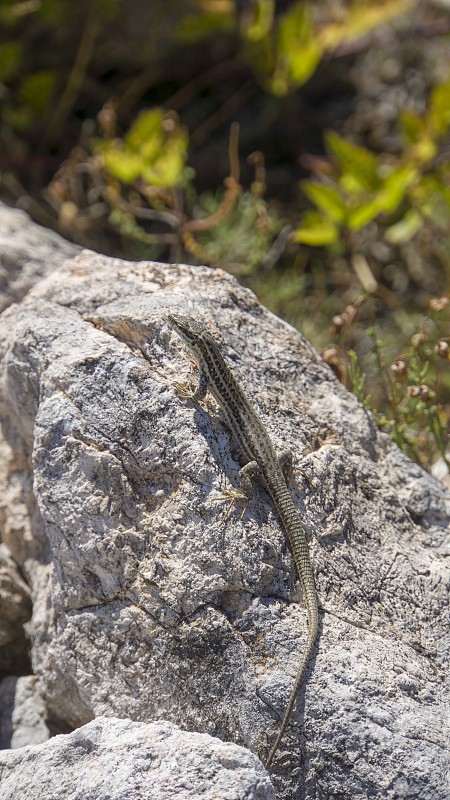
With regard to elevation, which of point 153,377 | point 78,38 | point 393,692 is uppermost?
point 78,38

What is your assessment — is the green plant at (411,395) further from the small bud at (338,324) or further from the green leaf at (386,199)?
the green leaf at (386,199)

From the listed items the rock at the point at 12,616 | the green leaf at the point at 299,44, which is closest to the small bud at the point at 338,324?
the rock at the point at 12,616

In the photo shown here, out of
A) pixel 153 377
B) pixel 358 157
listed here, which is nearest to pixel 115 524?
pixel 153 377

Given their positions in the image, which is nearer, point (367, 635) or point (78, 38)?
point (367, 635)

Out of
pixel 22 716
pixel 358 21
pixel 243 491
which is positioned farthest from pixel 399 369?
pixel 358 21

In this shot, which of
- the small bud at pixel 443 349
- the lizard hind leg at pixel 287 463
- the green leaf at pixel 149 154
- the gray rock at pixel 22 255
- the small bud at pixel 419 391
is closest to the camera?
the lizard hind leg at pixel 287 463

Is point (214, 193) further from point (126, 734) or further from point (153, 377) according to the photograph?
point (126, 734)
